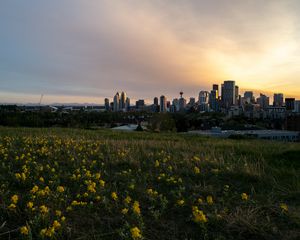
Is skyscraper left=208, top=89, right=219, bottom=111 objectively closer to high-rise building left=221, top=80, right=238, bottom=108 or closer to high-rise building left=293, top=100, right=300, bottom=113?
high-rise building left=221, top=80, right=238, bottom=108

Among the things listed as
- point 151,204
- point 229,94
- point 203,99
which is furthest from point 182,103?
point 151,204

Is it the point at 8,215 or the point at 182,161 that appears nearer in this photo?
A: the point at 8,215

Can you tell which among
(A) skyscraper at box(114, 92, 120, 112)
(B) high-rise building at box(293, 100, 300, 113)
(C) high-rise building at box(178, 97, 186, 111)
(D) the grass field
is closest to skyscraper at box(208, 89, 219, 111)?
(C) high-rise building at box(178, 97, 186, 111)

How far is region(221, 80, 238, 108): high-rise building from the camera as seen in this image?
138000 millimetres

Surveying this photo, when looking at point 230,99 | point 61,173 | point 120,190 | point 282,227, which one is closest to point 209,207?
point 282,227

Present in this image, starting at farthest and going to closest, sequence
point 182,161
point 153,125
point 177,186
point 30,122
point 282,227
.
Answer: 1. point 153,125
2. point 30,122
3. point 182,161
4. point 177,186
5. point 282,227

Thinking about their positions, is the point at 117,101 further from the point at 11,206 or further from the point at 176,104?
the point at 11,206

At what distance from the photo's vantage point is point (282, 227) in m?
3.16

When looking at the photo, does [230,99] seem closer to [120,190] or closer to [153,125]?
[153,125]

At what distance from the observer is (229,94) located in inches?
5522

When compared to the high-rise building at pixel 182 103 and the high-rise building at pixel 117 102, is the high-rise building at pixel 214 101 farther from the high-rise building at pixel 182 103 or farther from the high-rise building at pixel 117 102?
the high-rise building at pixel 117 102

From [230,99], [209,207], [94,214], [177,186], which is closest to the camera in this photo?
[94,214]

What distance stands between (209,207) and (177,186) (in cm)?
104

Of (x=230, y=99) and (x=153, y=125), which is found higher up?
(x=230, y=99)
